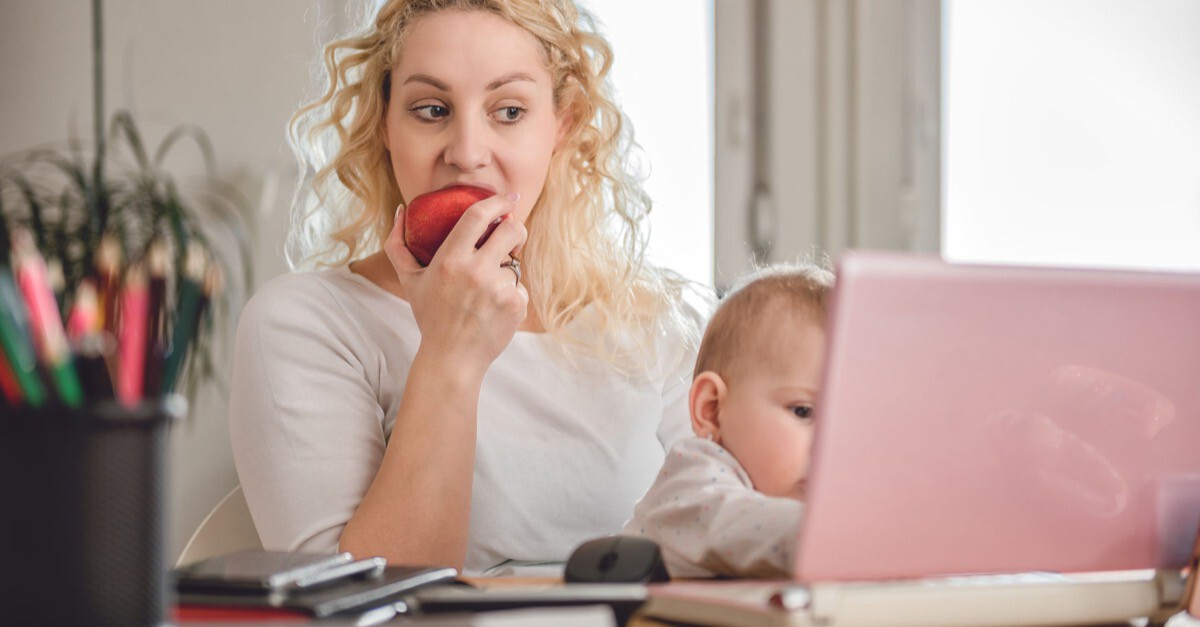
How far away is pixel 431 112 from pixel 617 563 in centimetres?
81

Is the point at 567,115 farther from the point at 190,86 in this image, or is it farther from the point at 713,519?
the point at 190,86

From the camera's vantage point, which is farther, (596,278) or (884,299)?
(596,278)

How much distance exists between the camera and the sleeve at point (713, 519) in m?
0.83

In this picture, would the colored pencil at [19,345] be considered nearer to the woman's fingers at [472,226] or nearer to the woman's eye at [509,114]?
the woman's fingers at [472,226]

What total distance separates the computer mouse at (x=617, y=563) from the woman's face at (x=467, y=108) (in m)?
0.69

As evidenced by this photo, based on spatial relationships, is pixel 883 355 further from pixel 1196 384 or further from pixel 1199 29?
pixel 1199 29

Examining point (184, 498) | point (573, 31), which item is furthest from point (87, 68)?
point (573, 31)

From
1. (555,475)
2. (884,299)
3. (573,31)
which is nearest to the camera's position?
(884,299)

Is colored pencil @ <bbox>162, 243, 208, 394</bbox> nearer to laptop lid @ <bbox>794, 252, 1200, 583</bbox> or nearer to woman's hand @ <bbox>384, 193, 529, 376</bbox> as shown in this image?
laptop lid @ <bbox>794, 252, 1200, 583</bbox>

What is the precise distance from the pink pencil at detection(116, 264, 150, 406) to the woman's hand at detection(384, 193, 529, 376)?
0.74 metres

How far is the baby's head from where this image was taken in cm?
99

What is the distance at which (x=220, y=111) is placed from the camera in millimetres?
2449

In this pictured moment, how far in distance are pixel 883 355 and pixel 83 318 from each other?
0.40 m

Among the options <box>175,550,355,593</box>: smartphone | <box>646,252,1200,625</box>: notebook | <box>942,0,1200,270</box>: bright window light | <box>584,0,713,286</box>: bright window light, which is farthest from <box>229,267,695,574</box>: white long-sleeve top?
<box>942,0,1200,270</box>: bright window light
